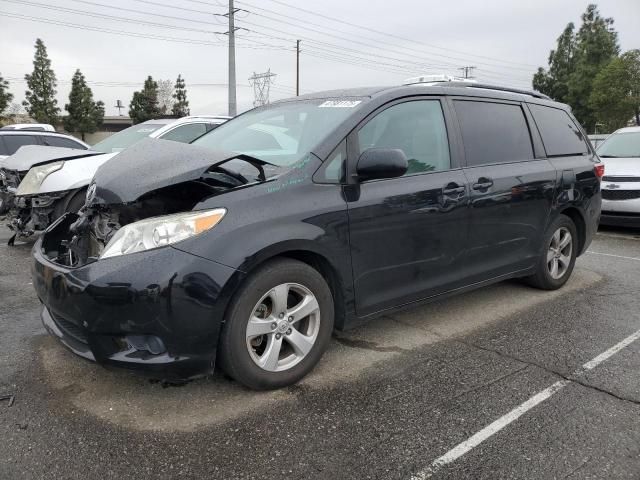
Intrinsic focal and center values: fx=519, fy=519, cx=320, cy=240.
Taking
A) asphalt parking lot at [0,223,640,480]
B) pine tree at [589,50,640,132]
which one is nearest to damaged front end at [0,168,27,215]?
asphalt parking lot at [0,223,640,480]

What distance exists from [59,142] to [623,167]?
9.70 metres

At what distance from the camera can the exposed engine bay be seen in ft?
8.98

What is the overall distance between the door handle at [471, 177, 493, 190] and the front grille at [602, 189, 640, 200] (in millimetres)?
5027

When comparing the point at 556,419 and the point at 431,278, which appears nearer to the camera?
the point at 556,419

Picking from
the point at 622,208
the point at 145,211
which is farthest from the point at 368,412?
the point at 622,208

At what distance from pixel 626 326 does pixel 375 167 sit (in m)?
2.54

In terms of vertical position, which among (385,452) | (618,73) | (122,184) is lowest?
(385,452)

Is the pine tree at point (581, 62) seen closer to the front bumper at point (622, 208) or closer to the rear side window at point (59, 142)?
the front bumper at point (622, 208)

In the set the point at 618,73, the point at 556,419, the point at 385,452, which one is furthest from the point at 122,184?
the point at 618,73

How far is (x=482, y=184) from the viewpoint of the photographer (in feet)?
12.5

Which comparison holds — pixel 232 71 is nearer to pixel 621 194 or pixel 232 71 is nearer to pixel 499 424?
pixel 621 194

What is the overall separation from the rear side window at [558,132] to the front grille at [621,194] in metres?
3.19

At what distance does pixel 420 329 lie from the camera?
3.91 m

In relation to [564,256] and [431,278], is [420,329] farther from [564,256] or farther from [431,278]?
[564,256]
